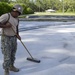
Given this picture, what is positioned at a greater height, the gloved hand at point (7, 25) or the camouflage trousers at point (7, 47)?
the gloved hand at point (7, 25)

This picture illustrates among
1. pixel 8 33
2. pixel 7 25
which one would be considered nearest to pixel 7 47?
pixel 8 33

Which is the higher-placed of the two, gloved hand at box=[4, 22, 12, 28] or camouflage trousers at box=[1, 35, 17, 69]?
gloved hand at box=[4, 22, 12, 28]

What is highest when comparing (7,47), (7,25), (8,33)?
(7,25)

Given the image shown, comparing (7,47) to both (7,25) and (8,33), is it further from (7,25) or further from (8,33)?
(7,25)

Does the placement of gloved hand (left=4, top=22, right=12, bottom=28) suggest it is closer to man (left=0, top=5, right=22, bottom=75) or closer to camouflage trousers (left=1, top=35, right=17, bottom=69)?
man (left=0, top=5, right=22, bottom=75)

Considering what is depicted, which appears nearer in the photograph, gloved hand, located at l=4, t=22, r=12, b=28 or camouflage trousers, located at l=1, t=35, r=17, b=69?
gloved hand, located at l=4, t=22, r=12, b=28

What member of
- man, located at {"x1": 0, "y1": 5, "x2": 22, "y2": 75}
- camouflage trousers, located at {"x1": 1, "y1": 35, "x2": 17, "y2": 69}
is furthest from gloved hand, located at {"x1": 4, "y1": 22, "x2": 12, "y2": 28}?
camouflage trousers, located at {"x1": 1, "y1": 35, "x2": 17, "y2": 69}

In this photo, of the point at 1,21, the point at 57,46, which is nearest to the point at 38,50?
the point at 57,46

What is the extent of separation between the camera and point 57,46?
29.2 ft

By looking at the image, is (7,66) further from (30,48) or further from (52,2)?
(52,2)

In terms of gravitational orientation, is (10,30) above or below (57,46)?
above

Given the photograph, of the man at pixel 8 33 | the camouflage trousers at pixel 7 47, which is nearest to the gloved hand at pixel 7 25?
the man at pixel 8 33

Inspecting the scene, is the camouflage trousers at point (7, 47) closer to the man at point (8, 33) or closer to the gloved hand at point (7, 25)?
the man at point (8, 33)

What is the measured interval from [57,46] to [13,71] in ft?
12.3
